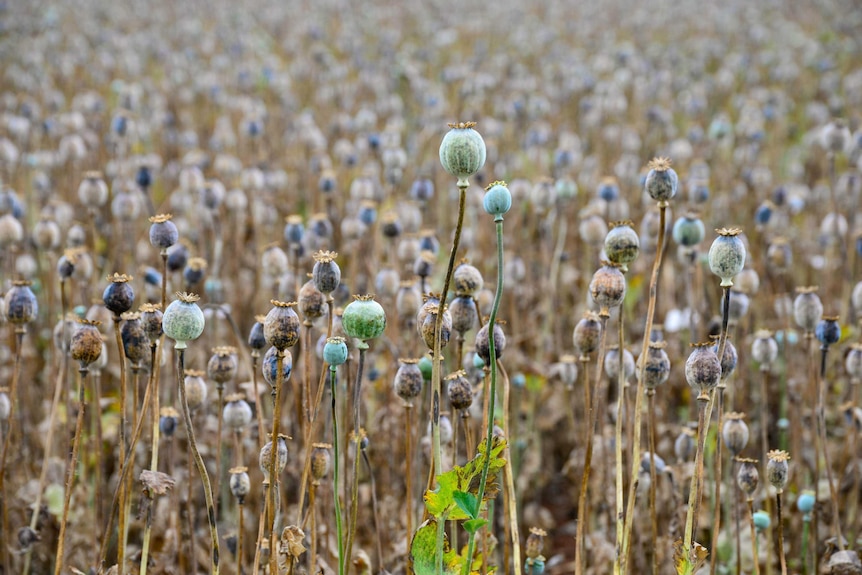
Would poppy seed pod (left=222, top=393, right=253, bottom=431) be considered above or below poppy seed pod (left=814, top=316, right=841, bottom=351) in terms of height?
below

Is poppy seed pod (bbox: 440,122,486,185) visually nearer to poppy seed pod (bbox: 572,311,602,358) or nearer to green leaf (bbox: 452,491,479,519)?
green leaf (bbox: 452,491,479,519)

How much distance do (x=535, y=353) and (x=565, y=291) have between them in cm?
38

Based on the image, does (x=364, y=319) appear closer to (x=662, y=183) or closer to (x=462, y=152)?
(x=462, y=152)

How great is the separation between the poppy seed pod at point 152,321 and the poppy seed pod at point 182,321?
100 mm

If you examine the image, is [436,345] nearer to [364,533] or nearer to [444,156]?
[444,156]

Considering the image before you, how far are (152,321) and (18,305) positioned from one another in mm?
459

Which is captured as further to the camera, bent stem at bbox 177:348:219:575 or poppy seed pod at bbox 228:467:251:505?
poppy seed pod at bbox 228:467:251:505

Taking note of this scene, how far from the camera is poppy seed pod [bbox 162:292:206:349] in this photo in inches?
54.9

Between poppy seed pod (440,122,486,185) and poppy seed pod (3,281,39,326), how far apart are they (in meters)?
0.98

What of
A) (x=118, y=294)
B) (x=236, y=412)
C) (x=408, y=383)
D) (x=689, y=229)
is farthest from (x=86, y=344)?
(x=689, y=229)

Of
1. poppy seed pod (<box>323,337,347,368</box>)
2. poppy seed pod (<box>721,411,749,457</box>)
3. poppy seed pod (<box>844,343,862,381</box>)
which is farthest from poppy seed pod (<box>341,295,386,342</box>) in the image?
poppy seed pod (<box>844,343,862,381</box>)

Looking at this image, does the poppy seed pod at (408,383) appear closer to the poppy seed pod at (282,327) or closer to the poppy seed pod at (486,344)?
the poppy seed pod at (486,344)

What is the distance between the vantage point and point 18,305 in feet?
5.88

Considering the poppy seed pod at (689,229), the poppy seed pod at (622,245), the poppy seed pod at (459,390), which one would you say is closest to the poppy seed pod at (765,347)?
the poppy seed pod at (689,229)
